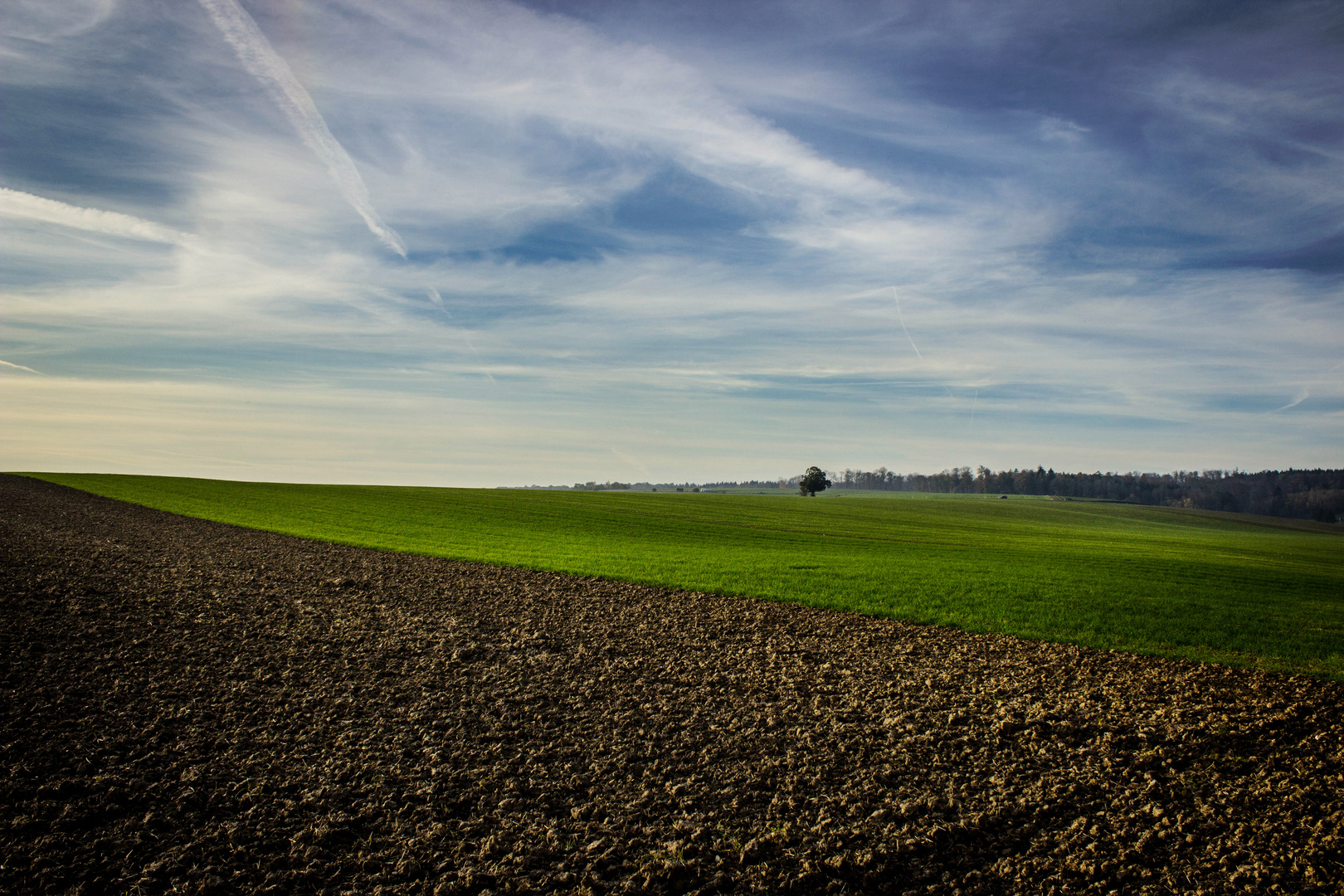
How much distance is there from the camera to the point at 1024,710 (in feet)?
38.2

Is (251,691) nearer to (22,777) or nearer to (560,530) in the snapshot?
(22,777)

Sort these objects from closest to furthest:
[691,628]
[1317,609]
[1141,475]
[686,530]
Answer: [691,628] < [1317,609] < [686,530] < [1141,475]

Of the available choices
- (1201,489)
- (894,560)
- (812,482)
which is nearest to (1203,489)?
(1201,489)

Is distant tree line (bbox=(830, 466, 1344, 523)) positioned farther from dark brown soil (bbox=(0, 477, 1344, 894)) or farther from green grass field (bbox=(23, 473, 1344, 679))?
dark brown soil (bbox=(0, 477, 1344, 894))

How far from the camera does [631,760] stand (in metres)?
9.44

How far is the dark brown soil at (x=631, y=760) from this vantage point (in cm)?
695

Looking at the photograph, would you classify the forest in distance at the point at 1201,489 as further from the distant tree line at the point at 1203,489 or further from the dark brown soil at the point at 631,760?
the dark brown soil at the point at 631,760

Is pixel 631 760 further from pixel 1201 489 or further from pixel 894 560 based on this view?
pixel 1201 489

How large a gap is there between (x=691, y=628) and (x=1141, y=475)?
226568 millimetres

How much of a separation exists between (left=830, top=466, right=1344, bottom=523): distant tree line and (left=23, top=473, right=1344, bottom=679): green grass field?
388ft

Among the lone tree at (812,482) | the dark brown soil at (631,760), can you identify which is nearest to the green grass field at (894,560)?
the dark brown soil at (631,760)

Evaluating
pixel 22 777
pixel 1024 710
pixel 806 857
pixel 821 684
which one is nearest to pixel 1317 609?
pixel 1024 710

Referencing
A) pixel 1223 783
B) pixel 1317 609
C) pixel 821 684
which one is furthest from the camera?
pixel 1317 609

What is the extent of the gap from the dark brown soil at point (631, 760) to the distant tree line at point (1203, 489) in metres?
177
